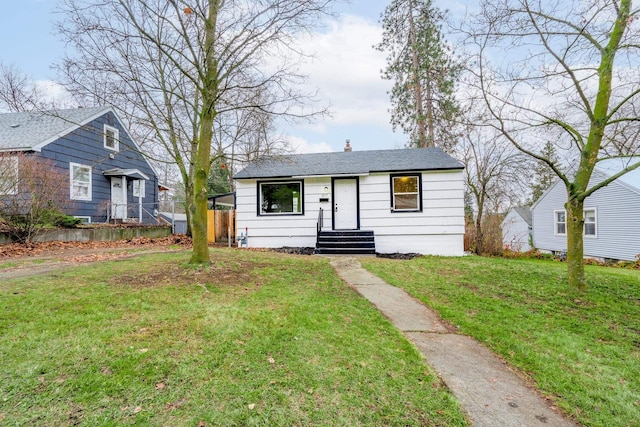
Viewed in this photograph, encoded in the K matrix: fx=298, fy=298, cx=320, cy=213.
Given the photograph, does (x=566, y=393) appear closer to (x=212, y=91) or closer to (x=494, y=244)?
(x=212, y=91)

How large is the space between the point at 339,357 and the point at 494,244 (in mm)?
12366

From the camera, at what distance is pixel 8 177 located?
8.65 meters

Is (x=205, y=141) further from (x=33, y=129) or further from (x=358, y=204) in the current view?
(x=33, y=129)

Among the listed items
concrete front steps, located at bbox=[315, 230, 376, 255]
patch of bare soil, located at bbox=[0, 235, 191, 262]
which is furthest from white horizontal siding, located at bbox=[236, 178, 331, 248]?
patch of bare soil, located at bbox=[0, 235, 191, 262]

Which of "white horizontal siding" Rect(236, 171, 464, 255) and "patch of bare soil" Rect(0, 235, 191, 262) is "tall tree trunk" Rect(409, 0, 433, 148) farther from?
"patch of bare soil" Rect(0, 235, 191, 262)

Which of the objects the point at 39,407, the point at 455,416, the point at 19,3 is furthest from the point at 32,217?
the point at 455,416

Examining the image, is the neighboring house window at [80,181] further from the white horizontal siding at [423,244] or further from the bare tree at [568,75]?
the bare tree at [568,75]

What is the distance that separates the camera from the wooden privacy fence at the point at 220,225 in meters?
12.8

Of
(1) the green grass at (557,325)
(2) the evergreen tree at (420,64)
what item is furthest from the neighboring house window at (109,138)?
(1) the green grass at (557,325)

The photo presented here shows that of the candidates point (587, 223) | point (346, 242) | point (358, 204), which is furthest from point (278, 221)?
point (587, 223)

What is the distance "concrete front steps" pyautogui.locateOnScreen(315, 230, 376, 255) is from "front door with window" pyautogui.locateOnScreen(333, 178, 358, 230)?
485 mm

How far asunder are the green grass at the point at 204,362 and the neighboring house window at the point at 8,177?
6.29m

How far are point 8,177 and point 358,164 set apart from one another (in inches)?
425

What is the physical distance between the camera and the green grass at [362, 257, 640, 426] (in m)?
2.39
